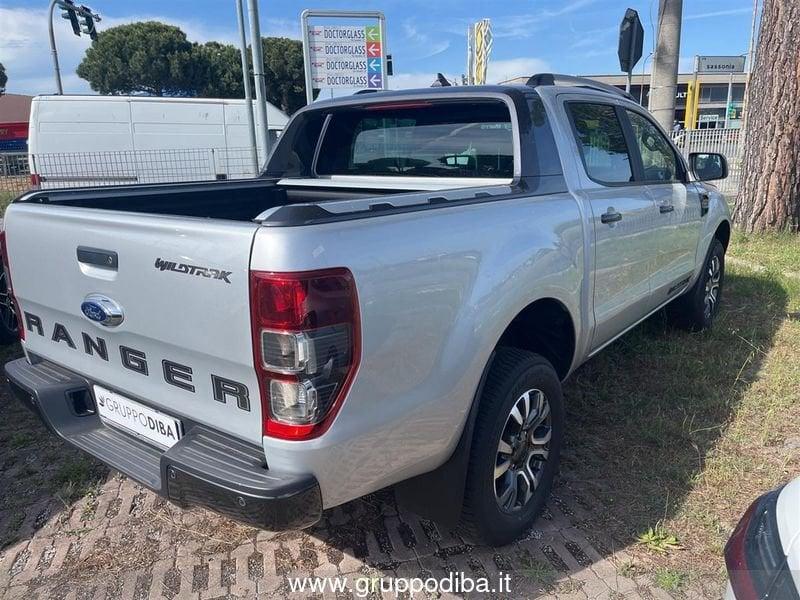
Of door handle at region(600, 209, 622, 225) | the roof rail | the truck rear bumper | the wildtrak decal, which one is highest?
the roof rail

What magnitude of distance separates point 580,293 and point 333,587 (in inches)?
63.5

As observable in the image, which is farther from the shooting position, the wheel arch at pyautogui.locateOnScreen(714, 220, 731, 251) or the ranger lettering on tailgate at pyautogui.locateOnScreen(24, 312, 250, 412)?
the wheel arch at pyautogui.locateOnScreen(714, 220, 731, 251)

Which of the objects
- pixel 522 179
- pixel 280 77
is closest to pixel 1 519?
pixel 522 179

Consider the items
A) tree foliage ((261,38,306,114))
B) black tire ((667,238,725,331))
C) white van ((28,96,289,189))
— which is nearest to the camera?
black tire ((667,238,725,331))

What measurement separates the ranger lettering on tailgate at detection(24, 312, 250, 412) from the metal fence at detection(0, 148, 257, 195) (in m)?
9.93

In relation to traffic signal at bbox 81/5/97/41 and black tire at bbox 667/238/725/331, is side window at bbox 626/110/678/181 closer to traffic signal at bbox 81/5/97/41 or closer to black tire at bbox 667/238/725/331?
black tire at bbox 667/238/725/331

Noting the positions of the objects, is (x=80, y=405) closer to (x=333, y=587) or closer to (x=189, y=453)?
(x=189, y=453)

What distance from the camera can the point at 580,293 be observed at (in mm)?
2830

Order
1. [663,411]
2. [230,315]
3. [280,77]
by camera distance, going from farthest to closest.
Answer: [280,77] → [663,411] → [230,315]

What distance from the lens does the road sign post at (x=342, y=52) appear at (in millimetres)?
10891

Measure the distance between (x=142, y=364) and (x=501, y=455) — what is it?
1.36 meters

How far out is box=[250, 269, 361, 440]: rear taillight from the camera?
1636 mm

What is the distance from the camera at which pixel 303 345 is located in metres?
1.65

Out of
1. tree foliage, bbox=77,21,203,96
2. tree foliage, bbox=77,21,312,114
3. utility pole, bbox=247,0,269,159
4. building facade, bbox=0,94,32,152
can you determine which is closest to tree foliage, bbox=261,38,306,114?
tree foliage, bbox=77,21,312,114
